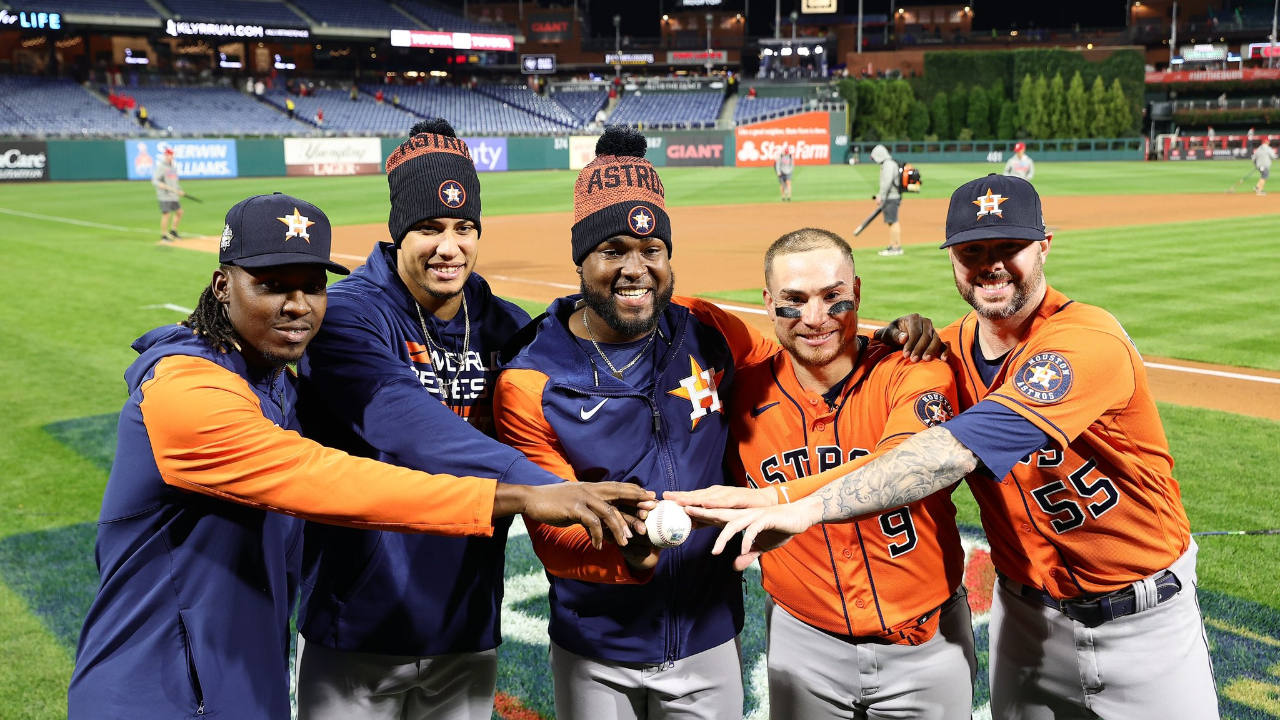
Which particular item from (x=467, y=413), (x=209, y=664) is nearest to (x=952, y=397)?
(x=467, y=413)

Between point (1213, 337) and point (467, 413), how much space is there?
441 inches

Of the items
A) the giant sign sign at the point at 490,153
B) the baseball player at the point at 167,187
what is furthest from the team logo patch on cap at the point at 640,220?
the giant sign sign at the point at 490,153

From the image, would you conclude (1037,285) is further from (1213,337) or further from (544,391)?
(1213,337)

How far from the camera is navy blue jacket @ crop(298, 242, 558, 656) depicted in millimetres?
2779

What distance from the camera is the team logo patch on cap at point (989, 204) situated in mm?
3217

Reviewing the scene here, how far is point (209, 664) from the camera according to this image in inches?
103

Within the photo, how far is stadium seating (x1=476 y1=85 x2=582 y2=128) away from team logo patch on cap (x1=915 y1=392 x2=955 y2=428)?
203 feet

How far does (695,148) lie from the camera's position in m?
53.6

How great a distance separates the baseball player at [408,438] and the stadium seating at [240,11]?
61735mm

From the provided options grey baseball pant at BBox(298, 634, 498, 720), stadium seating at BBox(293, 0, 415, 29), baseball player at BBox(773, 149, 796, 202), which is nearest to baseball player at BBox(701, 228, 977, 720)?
grey baseball pant at BBox(298, 634, 498, 720)

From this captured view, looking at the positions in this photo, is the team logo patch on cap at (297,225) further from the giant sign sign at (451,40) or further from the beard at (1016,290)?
the giant sign sign at (451,40)

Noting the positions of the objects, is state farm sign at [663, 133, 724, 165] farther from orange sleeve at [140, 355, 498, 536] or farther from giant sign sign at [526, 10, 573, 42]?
orange sleeve at [140, 355, 498, 536]

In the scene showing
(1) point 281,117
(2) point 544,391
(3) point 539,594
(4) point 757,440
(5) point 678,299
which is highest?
(1) point 281,117

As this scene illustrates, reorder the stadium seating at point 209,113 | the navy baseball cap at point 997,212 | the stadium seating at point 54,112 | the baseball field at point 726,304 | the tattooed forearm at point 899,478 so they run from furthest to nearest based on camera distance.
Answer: the stadium seating at point 209,113
the stadium seating at point 54,112
the baseball field at point 726,304
the navy baseball cap at point 997,212
the tattooed forearm at point 899,478
